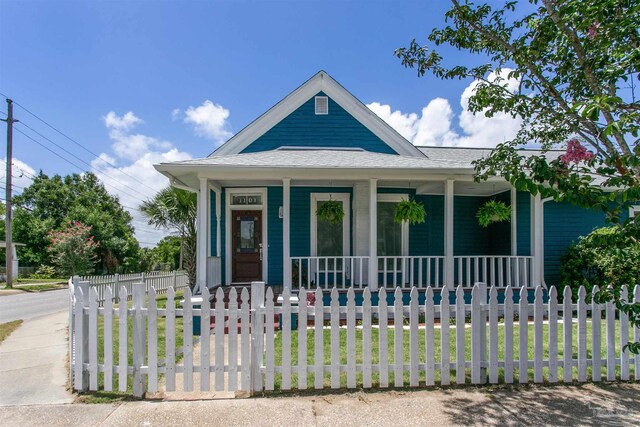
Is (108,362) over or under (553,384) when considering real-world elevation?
over

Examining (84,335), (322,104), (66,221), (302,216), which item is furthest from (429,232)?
(66,221)

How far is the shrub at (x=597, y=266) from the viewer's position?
23.9 feet

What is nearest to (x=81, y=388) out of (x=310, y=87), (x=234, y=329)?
(x=234, y=329)

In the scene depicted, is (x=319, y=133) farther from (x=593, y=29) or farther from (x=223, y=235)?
(x=593, y=29)

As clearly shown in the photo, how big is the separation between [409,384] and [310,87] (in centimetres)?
834

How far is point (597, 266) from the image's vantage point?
787 centimetres

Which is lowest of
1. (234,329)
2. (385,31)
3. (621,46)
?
(234,329)

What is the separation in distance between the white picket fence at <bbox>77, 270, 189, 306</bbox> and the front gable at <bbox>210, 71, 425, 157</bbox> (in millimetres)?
5172

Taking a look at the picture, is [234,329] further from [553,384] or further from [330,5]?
[330,5]

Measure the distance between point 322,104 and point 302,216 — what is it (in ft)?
10.9

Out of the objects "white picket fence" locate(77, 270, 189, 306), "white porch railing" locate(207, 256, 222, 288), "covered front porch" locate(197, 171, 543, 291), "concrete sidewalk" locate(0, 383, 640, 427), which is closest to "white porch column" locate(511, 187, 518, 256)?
"covered front porch" locate(197, 171, 543, 291)

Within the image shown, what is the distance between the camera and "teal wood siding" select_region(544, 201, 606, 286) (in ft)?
29.4

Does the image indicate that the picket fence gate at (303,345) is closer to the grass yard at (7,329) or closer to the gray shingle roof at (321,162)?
the gray shingle roof at (321,162)

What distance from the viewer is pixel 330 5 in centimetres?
888
